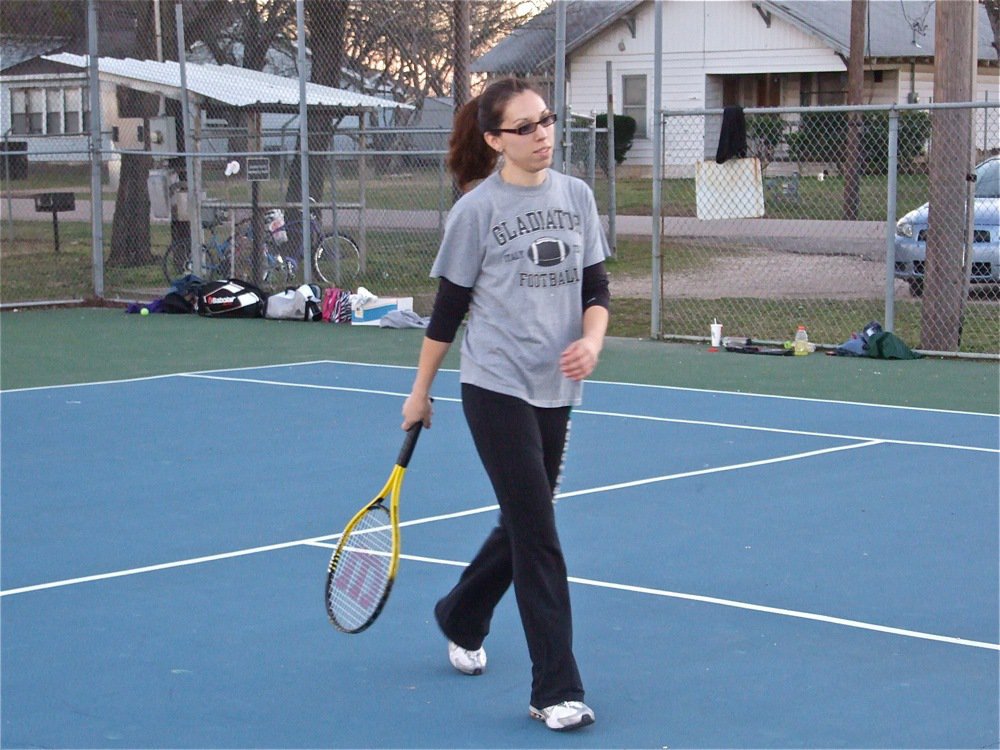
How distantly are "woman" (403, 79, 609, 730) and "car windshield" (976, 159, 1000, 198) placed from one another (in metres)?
12.3

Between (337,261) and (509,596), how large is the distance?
12.5m

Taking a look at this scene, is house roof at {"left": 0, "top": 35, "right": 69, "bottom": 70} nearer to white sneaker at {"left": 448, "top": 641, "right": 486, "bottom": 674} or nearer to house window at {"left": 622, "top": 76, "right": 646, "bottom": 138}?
house window at {"left": 622, "top": 76, "right": 646, "bottom": 138}

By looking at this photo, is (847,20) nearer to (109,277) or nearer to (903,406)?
(109,277)

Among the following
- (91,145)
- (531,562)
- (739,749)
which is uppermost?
(91,145)

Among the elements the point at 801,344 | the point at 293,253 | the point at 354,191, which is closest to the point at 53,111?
the point at 293,253

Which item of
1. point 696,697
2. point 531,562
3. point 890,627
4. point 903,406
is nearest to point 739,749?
point 696,697

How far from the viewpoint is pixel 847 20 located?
38719 millimetres

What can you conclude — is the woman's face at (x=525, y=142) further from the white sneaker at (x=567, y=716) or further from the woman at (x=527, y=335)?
the white sneaker at (x=567, y=716)

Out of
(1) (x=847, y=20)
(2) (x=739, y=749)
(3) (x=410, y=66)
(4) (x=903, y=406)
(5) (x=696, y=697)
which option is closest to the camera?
(2) (x=739, y=749)

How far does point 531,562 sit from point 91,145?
14631mm

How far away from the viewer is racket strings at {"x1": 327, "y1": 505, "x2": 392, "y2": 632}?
15.7ft

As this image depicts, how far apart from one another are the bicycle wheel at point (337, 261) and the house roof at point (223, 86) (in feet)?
5.58

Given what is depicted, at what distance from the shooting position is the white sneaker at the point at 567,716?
4.46 m

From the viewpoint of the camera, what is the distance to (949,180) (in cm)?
1300
